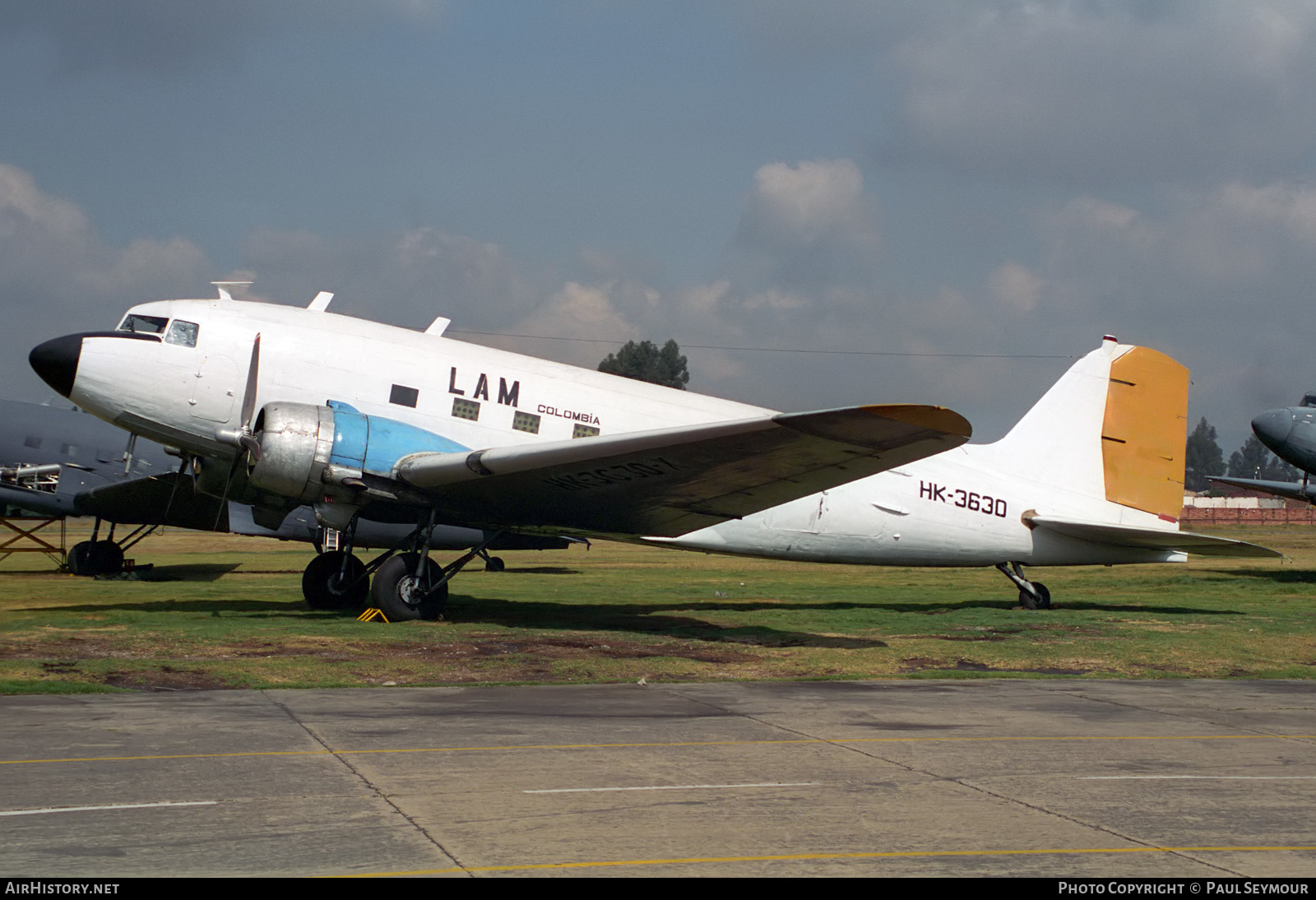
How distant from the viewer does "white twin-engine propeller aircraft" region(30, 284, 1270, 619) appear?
45.4 feet

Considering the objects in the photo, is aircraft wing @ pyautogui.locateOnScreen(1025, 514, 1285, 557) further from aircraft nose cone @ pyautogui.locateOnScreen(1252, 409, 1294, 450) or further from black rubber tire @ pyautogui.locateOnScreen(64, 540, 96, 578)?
black rubber tire @ pyautogui.locateOnScreen(64, 540, 96, 578)

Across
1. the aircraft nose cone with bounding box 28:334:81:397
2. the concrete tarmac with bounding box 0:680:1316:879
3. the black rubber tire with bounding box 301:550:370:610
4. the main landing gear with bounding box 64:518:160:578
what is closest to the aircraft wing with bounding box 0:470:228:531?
the main landing gear with bounding box 64:518:160:578

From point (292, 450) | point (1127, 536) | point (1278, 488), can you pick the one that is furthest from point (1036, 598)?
point (1278, 488)

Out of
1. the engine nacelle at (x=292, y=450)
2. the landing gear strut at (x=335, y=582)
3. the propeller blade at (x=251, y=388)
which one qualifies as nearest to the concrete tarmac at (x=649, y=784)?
the engine nacelle at (x=292, y=450)

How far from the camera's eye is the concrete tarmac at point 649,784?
5.38 m

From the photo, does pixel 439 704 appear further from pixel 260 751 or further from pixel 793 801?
pixel 793 801

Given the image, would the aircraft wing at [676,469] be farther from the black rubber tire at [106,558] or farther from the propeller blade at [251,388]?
the black rubber tire at [106,558]

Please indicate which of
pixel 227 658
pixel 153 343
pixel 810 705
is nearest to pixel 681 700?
pixel 810 705

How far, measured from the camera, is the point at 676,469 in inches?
546

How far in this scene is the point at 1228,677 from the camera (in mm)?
12820

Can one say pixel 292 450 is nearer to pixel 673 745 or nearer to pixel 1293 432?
pixel 673 745

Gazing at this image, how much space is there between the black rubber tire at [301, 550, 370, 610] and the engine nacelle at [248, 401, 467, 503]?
3.31m

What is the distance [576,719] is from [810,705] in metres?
2.32

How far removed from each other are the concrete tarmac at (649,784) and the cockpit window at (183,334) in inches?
268
